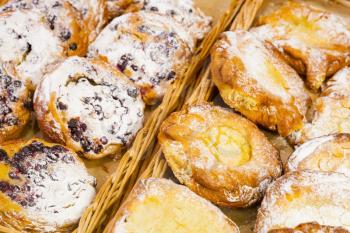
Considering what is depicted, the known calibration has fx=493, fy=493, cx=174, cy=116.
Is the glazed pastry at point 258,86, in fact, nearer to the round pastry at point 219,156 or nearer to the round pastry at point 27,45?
the round pastry at point 219,156

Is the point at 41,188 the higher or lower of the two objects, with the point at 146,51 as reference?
lower

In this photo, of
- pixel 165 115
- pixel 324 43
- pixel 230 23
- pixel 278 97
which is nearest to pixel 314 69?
pixel 324 43

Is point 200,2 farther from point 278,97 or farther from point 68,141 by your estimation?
point 68,141

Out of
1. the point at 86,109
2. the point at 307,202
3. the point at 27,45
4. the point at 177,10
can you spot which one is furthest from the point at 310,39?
the point at 27,45

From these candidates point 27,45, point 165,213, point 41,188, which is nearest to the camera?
point 165,213

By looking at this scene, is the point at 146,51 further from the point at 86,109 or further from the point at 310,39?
the point at 310,39

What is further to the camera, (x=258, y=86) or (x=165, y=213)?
(x=258, y=86)

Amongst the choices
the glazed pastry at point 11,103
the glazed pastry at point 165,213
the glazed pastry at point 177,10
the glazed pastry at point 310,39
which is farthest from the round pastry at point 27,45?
the glazed pastry at point 310,39

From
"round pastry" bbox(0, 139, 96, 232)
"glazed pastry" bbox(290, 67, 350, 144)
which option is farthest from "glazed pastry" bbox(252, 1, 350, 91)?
"round pastry" bbox(0, 139, 96, 232)
